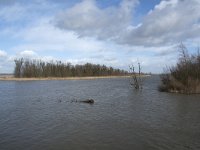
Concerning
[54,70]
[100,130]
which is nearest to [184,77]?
[100,130]

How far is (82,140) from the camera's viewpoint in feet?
54.4

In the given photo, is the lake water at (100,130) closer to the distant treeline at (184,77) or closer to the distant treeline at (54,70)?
the distant treeline at (184,77)

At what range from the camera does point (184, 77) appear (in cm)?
4741

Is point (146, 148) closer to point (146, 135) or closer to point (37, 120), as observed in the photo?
point (146, 135)

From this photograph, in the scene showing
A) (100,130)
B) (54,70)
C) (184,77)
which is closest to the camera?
(100,130)

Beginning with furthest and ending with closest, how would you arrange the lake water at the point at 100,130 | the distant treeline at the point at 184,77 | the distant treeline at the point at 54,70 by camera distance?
the distant treeline at the point at 54,70 < the distant treeline at the point at 184,77 < the lake water at the point at 100,130

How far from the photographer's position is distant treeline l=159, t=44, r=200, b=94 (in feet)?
153

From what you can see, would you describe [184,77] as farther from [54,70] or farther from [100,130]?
[54,70]

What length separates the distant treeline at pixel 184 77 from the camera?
4650cm

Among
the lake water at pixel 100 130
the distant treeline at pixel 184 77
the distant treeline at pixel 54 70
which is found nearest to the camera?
the lake water at pixel 100 130

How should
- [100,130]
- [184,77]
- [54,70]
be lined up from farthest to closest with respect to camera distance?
[54,70], [184,77], [100,130]

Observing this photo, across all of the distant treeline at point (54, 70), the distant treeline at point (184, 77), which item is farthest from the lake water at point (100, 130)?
the distant treeline at point (54, 70)

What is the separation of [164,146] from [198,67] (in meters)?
35.7

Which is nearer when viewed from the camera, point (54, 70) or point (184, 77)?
point (184, 77)
